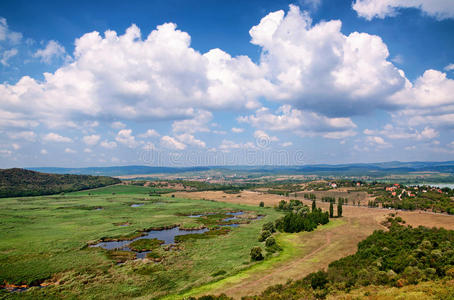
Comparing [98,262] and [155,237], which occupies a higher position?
[98,262]

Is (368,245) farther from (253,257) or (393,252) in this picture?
(253,257)

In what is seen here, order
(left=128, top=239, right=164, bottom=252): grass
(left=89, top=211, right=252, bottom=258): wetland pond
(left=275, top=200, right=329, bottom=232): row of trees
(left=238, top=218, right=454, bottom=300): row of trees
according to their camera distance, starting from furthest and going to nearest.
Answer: (left=275, top=200, right=329, bottom=232): row of trees → (left=89, top=211, right=252, bottom=258): wetland pond → (left=128, top=239, right=164, bottom=252): grass → (left=238, top=218, right=454, bottom=300): row of trees

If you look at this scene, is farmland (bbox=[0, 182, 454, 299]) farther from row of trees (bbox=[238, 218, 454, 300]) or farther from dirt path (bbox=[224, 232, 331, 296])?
row of trees (bbox=[238, 218, 454, 300])

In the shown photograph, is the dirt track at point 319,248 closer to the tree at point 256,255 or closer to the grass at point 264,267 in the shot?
the grass at point 264,267

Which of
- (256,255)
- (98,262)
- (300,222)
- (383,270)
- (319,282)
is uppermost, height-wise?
(383,270)

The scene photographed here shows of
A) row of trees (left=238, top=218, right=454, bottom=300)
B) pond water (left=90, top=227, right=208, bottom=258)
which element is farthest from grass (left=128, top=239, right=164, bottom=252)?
row of trees (left=238, top=218, right=454, bottom=300)

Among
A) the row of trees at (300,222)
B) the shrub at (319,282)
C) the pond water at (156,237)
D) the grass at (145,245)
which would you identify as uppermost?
the shrub at (319,282)

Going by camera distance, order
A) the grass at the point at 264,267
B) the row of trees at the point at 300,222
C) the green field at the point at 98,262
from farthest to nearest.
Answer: the row of trees at the point at 300,222 → the green field at the point at 98,262 → the grass at the point at 264,267

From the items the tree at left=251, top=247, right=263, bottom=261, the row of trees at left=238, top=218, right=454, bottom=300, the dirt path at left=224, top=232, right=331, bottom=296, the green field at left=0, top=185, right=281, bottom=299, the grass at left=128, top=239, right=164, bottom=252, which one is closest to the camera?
the row of trees at left=238, top=218, right=454, bottom=300

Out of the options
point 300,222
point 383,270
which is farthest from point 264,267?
point 300,222

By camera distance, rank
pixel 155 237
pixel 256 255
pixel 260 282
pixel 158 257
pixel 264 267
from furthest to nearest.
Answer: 1. pixel 155 237
2. pixel 158 257
3. pixel 256 255
4. pixel 264 267
5. pixel 260 282

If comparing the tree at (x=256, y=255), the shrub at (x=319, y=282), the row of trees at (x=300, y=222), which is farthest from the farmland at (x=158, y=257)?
the shrub at (x=319, y=282)

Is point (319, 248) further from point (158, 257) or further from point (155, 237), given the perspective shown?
point (155, 237)
